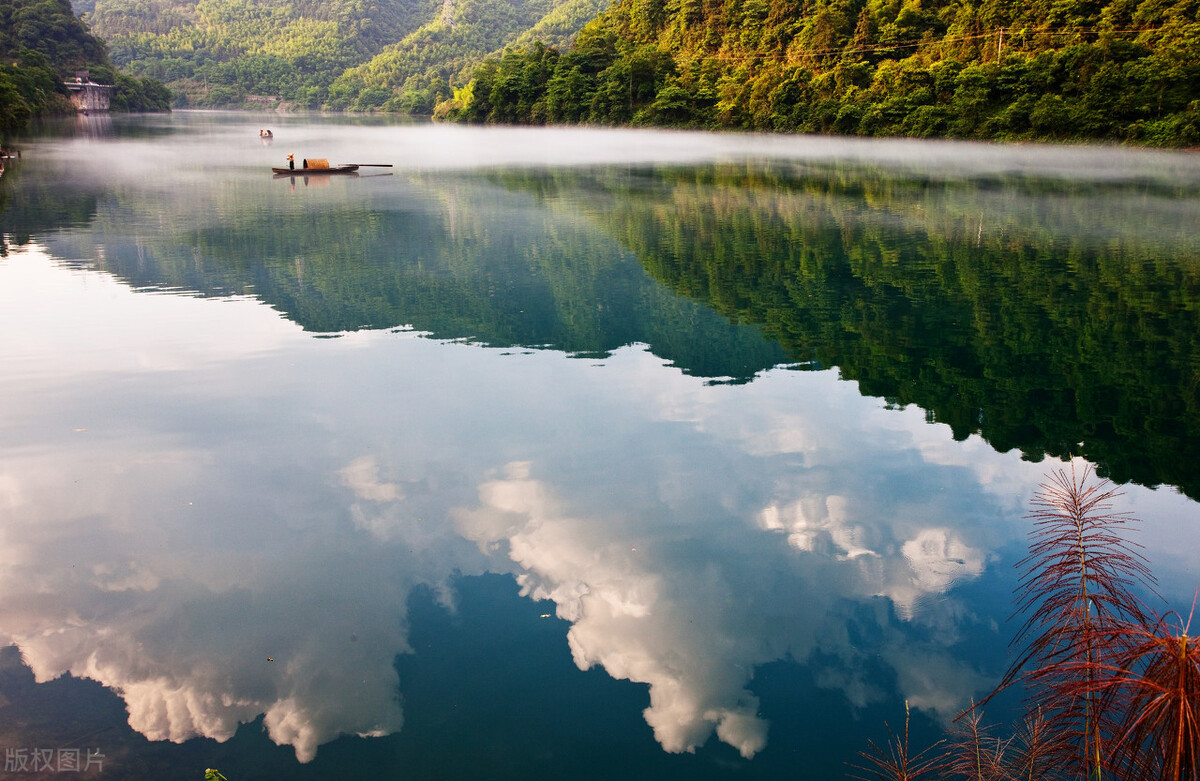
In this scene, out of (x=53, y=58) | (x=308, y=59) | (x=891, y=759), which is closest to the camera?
(x=891, y=759)

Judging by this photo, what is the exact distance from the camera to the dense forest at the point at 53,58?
71062 mm

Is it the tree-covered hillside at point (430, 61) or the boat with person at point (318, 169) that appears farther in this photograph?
the tree-covered hillside at point (430, 61)

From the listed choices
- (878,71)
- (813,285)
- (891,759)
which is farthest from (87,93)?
(891,759)

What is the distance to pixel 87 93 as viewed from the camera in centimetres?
9781

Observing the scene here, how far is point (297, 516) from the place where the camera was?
254 inches

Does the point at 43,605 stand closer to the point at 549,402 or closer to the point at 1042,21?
the point at 549,402

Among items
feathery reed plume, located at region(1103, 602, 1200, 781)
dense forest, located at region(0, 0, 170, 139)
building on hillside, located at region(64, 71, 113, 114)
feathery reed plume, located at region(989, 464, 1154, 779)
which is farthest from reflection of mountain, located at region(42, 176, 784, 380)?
building on hillside, located at region(64, 71, 113, 114)

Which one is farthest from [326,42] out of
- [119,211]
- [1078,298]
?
[1078,298]

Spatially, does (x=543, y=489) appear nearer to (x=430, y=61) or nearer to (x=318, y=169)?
(x=318, y=169)

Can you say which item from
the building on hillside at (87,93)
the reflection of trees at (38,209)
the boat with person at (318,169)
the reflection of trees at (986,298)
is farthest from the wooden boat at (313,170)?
the building on hillside at (87,93)

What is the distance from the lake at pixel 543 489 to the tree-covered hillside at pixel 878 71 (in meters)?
31.2

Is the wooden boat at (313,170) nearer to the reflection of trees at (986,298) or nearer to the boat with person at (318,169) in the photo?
the boat with person at (318,169)

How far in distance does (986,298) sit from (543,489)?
9.90 meters

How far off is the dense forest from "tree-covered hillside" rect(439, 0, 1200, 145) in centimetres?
3931
